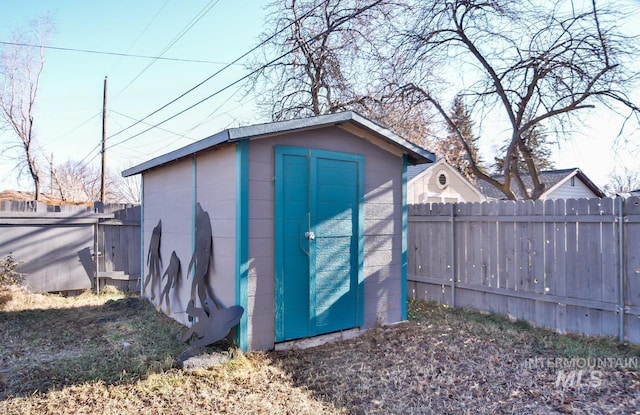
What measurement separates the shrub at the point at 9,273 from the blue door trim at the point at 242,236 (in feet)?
15.4

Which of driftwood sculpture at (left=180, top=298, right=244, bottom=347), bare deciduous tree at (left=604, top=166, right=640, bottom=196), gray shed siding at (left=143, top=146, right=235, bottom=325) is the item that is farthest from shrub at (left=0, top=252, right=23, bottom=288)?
bare deciduous tree at (left=604, top=166, right=640, bottom=196)

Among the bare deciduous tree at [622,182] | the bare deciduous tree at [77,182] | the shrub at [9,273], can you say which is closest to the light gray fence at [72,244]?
the shrub at [9,273]

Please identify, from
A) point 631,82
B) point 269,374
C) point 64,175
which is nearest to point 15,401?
point 269,374

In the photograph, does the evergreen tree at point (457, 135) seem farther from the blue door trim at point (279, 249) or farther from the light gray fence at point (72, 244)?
the light gray fence at point (72, 244)

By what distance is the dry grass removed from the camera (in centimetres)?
311

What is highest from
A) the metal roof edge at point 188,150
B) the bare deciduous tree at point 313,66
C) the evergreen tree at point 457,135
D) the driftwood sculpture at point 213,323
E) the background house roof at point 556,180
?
the bare deciduous tree at point 313,66

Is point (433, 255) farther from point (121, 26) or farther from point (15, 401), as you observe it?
point (121, 26)

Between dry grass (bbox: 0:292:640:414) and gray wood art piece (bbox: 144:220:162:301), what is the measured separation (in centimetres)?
115

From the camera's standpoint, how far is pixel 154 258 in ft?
20.5

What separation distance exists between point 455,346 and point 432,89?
727 cm

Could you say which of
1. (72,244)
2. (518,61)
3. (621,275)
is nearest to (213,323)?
(621,275)

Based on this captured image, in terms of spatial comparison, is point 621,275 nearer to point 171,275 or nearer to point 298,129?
point 298,129

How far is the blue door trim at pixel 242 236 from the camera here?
13.0ft

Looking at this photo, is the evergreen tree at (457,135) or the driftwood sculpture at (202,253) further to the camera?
the evergreen tree at (457,135)
